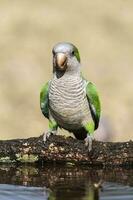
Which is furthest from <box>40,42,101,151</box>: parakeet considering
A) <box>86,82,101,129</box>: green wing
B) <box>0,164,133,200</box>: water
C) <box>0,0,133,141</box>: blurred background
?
<box>0,0,133,141</box>: blurred background

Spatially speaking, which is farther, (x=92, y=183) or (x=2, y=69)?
(x=2, y=69)

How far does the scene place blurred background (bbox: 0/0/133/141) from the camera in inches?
632

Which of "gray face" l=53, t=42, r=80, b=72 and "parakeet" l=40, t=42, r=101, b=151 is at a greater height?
"gray face" l=53, t=42, r=80, b=72

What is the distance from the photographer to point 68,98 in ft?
26.6

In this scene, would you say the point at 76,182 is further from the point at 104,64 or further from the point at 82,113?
the point at 104,64

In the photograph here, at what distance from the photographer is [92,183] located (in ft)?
20.0

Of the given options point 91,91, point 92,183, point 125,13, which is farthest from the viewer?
point 125,13

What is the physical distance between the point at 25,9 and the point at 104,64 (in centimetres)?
364

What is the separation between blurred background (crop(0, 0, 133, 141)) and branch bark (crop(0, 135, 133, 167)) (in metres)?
7.53

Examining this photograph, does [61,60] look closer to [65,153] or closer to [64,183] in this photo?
[65,153]

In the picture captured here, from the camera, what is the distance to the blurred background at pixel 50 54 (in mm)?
16062

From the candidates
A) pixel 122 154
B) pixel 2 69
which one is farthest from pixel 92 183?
pixel 2 69

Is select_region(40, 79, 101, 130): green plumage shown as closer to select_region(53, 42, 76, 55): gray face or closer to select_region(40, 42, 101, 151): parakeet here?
select_region(40, 42, 101, 151): parakeet

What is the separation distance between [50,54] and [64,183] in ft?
43.0
